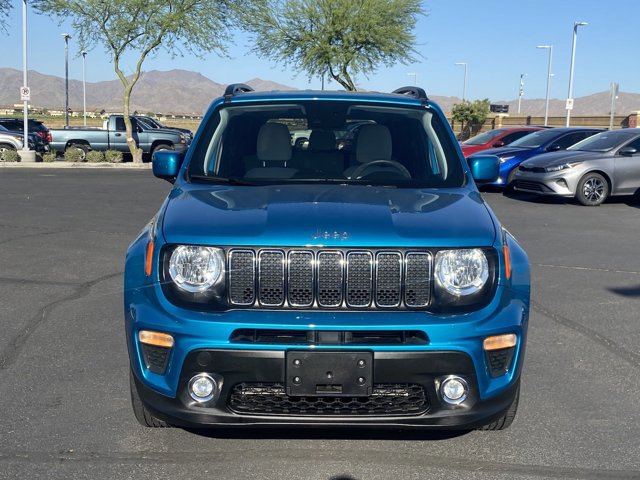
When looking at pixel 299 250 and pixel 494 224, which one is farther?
pixel 494 224

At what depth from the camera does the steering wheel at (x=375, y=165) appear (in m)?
4.76

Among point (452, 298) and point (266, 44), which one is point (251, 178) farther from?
point (266, 44)

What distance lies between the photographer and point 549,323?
644 cm

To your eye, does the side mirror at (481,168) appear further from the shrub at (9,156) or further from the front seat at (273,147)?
the shrub at (9,156)

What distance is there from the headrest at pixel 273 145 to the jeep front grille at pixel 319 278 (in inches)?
58.9

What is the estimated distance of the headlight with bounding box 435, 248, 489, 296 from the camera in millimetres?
3572

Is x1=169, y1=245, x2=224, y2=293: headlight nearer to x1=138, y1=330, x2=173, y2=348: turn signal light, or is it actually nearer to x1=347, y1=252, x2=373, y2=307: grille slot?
x1=138, y1=330, x2=173, y2=348: turn signal light

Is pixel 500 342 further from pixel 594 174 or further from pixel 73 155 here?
pixel 73 155

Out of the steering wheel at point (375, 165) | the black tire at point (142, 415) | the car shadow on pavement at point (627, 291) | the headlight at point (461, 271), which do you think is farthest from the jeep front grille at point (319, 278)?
the car shadow on pavement at point (627, 291)

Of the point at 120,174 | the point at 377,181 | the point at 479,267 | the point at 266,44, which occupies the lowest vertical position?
the point at 120,174

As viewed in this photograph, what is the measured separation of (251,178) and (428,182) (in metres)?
1.03

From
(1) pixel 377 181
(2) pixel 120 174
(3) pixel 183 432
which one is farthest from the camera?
(2) pixel 120 174

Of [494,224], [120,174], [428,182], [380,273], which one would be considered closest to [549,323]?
[428,182]

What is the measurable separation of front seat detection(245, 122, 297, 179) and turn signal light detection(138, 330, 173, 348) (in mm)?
1557
